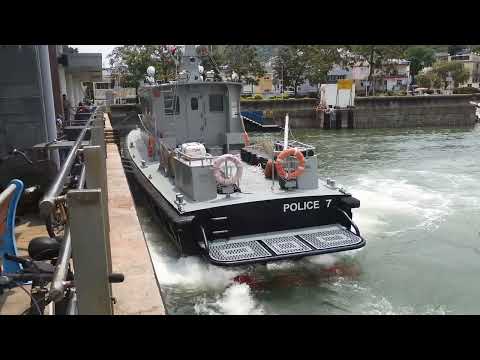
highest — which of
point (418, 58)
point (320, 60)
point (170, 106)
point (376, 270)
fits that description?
point (418, 58)

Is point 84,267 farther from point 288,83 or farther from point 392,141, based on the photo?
point 288,83

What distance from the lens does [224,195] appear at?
7.98m

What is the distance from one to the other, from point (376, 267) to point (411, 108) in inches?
1266

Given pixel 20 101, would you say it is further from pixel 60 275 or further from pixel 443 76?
pixel 443 76

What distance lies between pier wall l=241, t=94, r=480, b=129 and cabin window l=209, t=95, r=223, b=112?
84.2 feet

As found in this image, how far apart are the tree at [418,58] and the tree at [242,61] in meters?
42.5

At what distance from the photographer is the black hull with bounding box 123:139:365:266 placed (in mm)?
7258

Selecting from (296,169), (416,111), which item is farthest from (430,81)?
(296,169)

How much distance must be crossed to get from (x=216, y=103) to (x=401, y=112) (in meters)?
29.6

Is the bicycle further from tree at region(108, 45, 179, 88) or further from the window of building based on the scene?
the window of building

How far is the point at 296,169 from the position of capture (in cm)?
818

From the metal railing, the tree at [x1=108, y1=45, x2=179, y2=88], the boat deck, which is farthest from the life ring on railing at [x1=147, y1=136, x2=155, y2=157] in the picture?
the tree at [x1=108, y1=45, x2=179, y2=88]
